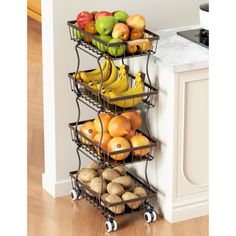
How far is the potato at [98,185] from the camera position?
2.98 meters

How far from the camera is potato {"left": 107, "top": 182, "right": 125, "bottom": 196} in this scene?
2939 mm

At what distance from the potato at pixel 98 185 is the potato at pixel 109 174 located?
Answer: 0.10ft

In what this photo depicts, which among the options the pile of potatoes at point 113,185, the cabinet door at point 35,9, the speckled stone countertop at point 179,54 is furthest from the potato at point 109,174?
the cabinet door at point 35,9

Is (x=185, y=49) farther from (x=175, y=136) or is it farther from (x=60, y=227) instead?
(x=60, y=227)

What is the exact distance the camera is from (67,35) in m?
3.01

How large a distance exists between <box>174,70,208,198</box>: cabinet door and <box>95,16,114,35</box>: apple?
363 millimetres

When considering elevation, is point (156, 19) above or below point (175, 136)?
above

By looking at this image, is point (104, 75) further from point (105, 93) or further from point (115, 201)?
point (115, 201)

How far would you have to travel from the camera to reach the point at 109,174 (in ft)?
10.0

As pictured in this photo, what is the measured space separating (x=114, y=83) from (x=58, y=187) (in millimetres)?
720

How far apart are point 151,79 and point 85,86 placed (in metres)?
0.32

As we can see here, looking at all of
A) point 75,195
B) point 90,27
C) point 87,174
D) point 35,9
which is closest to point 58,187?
point 75,195

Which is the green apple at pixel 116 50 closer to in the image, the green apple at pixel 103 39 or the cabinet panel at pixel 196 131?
the green apple at pixel 103 39
